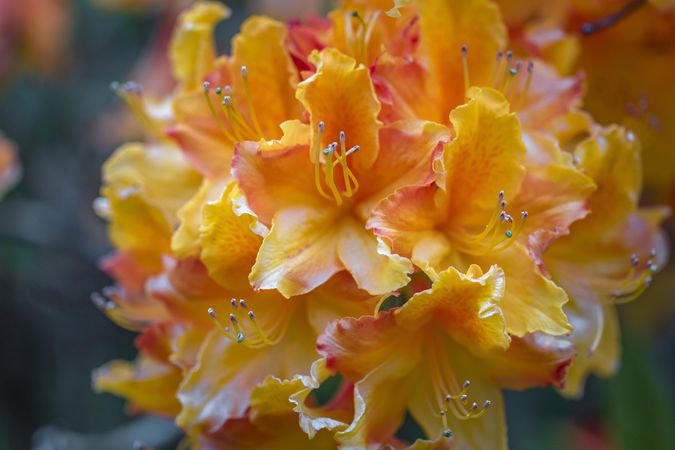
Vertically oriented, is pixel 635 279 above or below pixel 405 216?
below

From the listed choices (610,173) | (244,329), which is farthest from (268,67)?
(610,173)

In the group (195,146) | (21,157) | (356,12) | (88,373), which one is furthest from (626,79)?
(21,157)

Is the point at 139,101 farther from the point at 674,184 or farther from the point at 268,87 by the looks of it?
the point at 674,184

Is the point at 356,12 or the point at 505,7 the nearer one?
the point at 356,12

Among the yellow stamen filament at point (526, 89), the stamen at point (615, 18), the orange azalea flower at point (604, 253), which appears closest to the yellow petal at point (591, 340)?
the orange azalea flower at point (604, 253)

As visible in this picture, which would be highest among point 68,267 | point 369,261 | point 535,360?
point 369,261

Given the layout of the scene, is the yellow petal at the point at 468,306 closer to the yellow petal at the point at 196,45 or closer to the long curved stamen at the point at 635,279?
the long curved stamen at the point at 635,279

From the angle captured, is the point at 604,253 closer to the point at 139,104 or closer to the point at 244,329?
the point at 244,329
